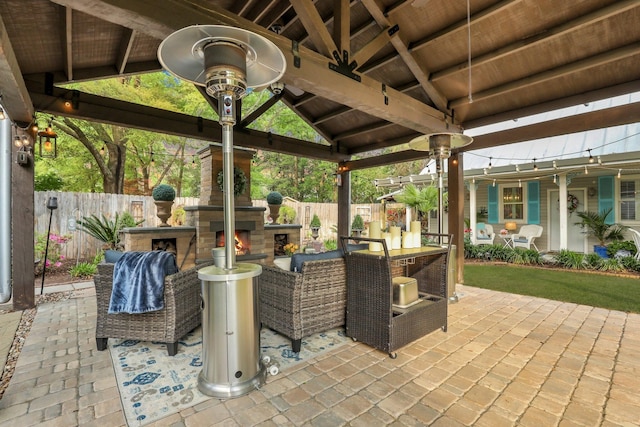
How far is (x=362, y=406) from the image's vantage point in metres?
1.89

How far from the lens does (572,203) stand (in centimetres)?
798

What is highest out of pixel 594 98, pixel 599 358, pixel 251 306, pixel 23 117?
pixel 594 98

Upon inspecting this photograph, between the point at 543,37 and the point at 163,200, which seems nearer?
Result: the point at 543,37

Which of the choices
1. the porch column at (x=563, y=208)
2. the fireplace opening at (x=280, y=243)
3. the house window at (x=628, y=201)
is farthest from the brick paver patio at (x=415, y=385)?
the house window at (x=628, y=201)

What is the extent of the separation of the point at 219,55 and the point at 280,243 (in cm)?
542

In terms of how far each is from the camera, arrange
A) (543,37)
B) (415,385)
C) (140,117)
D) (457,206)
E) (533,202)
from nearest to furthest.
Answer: (415,385) < (543,37) < (140,117) < (457,206) < (533,202)

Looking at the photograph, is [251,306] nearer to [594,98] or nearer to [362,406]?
[362,406]

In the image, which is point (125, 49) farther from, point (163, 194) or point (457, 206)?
point (457, 206)

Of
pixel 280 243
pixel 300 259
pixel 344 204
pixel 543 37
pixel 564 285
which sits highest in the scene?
pixel 543 37

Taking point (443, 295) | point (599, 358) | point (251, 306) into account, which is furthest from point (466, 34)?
point (251, 306)

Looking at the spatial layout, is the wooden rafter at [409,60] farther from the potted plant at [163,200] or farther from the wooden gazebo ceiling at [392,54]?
the potted plant at [163,200]

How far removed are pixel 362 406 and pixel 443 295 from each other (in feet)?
5.40

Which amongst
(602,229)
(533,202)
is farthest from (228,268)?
→ (533,202)

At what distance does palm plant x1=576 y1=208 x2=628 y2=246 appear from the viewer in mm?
7125
